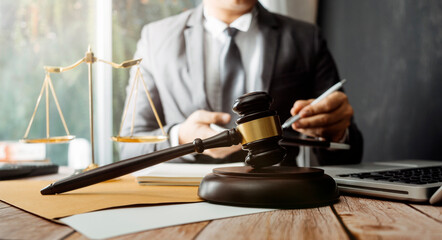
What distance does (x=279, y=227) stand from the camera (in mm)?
436

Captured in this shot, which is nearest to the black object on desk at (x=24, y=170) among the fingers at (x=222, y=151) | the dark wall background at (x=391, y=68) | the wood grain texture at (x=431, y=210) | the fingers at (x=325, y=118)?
the fingers at (x=222, y=151)

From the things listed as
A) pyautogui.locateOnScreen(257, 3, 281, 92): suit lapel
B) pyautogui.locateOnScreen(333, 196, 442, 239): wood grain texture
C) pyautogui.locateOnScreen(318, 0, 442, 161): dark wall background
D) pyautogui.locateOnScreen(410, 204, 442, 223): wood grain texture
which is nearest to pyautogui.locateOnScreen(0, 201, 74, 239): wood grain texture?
pyautogui.locateOnScreen(333, 196, 442, 239): wood grain texture

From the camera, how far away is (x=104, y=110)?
148 centimetres

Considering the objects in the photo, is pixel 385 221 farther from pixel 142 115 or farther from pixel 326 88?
pixel 326 88

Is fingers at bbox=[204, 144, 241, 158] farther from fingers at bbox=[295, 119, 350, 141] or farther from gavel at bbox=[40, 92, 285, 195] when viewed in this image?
gavel at bbox=[40, 92, 285, 195]

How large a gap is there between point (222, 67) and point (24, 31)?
2.75 ft

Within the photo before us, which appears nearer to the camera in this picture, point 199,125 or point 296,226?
point 296,226

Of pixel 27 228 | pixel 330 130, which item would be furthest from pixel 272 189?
pixel 330 130

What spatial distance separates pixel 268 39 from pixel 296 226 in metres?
1.27

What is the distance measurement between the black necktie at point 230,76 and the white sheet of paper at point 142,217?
958mm

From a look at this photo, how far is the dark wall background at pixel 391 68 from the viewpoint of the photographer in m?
1.47

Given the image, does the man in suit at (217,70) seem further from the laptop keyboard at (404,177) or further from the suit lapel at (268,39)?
the laptop keyboard at (404,177)

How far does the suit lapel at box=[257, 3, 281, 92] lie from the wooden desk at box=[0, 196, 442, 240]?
105 cm

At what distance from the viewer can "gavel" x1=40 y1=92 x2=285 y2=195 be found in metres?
0.59
